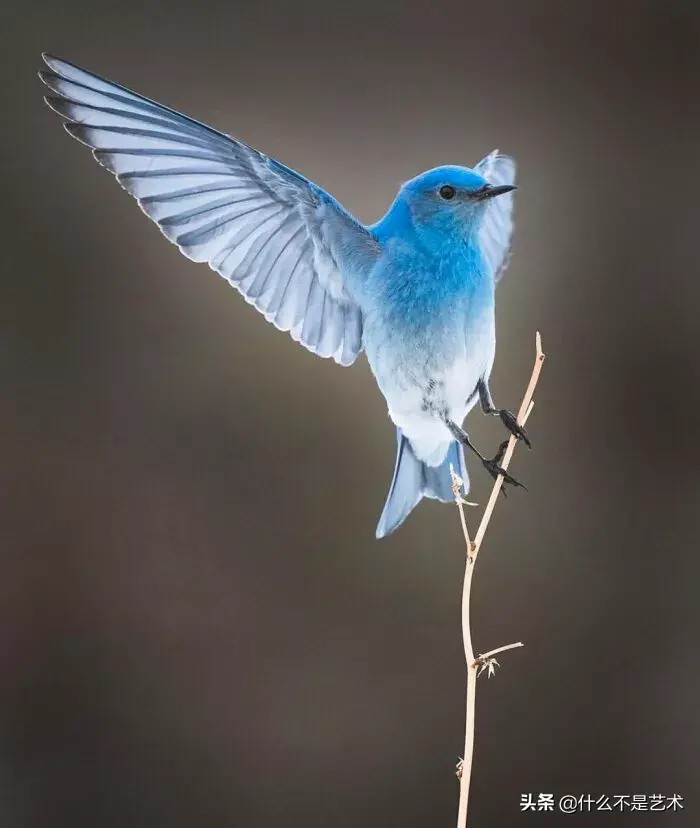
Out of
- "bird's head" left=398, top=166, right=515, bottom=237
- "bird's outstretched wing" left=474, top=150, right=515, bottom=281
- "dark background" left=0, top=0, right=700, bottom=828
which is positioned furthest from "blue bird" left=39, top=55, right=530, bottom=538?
"dark background" left=0, top=0, right=700, bottom=828

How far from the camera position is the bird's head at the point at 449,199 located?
599mm

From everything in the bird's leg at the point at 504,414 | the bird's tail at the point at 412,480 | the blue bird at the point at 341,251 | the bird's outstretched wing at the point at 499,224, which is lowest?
the bird's tail at the point at 412,480

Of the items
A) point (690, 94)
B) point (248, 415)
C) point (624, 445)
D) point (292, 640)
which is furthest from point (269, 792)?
point (690, 94)

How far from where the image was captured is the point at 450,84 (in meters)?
1.12

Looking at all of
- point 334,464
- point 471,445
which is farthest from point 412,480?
point 334,464

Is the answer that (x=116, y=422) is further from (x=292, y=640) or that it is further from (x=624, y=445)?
(x=624, y=445)

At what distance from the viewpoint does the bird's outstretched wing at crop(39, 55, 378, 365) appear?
1.89 ft

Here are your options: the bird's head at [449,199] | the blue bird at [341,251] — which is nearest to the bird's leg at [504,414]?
the blue bird at [341,251]

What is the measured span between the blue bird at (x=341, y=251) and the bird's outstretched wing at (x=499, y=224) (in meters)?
0.15

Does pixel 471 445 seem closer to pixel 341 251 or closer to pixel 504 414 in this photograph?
pixel 504 414

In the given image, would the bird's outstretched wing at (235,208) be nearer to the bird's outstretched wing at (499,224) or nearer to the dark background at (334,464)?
the bird's outstretched wing at (499,224)

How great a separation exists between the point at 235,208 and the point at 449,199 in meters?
0.16

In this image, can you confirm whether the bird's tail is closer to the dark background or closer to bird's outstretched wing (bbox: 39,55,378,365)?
bird's outstretched wing (bbox: 39,55,378,365)

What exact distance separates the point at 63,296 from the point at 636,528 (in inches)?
30.1
